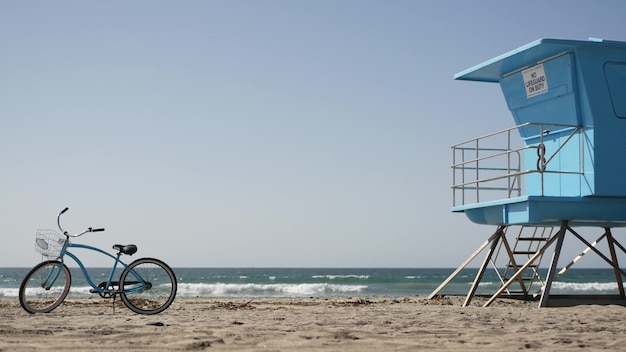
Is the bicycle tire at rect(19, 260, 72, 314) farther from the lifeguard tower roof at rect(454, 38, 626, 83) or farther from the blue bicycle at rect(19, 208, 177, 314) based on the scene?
the lifeguard tower roof at rect(454, 38, 626, 83)

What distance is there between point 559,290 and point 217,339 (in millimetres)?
33109

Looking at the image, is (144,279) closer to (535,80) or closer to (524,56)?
(524,56)

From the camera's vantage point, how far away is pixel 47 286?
9117 millimetres

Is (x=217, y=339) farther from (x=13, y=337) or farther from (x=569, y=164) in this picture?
(x=569, y=164)

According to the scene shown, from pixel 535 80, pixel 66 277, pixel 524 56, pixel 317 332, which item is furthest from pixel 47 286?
pixel 535 80

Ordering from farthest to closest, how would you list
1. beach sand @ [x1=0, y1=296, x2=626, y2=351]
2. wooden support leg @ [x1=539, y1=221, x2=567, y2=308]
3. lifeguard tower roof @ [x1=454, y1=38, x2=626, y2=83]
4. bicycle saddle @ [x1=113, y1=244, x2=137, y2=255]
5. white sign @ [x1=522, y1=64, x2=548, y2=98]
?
white sign @ [x1=522, y1=64, x2=548, y2=98]
wooden support leg @ [x1=539, y1=221, x2=567, y2=308]
lifeguard tower roof @ [x1=454, y1=38, x2=626, y2=83]
bicycle saddle @ [x1=113, y1=244, x2=137, y2=255]
beach sand @ [x1=0, y1=296, x2=626, y2=351]

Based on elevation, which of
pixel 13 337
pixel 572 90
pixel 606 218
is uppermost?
pixel 572 90

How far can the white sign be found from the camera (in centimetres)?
1195

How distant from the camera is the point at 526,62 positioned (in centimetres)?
1224

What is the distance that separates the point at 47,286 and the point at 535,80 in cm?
808

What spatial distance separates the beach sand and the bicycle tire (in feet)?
0.67

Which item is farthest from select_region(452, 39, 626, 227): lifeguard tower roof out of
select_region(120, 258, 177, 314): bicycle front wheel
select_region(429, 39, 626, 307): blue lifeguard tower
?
select_region(120, 258, 177, 314): bicycle front wheel

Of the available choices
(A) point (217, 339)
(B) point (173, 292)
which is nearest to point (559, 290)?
(B) point (173, 292)

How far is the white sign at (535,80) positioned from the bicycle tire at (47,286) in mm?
7735
